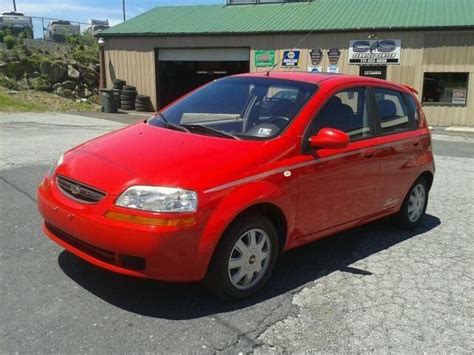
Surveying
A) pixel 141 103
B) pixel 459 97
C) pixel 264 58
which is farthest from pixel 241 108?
pixel 141 103

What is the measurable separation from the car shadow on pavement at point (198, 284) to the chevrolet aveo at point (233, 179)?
0.19 m

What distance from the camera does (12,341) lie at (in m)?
3.07

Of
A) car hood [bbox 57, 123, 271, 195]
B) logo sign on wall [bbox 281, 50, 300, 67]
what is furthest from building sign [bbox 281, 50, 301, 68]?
car hood [bbox 57, 123, 271, 195]

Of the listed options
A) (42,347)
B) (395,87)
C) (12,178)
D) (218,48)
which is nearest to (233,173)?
(42,347)

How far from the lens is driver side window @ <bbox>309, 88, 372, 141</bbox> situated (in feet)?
14.3

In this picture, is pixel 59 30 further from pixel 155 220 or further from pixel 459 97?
pixel 155 220

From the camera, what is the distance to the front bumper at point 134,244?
3254mm

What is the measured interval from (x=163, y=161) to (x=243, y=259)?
92 cm

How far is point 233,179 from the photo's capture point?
3.55 meters

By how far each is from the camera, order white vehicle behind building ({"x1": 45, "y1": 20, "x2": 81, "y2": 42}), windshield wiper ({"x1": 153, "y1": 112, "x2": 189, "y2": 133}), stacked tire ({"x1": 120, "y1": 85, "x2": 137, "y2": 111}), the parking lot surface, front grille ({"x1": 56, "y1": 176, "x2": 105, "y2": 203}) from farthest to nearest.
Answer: white vehicle behind building ({"x1": 45, "y1": 20, "x2": 81, "y2": 42}) < stacked tire ({"x1": 120, "y1": 85, "x2": 137, "y2": 111}) < windshield wiper ({"x1": 153, "y1": 112, "x2": 189, "y2": 133}) < front grille ({"x1": 56, "y1": 176, "x2": 105, "y2": 203}) < the parking lot surface

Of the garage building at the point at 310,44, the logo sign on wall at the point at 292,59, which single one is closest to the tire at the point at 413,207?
the garage building at the point at 310,44

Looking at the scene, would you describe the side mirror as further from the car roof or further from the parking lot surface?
the parking lot surface

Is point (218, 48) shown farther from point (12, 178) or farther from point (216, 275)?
point (216, 275)

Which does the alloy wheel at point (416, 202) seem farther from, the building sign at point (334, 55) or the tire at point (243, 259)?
the building sign at point (334, 55)
